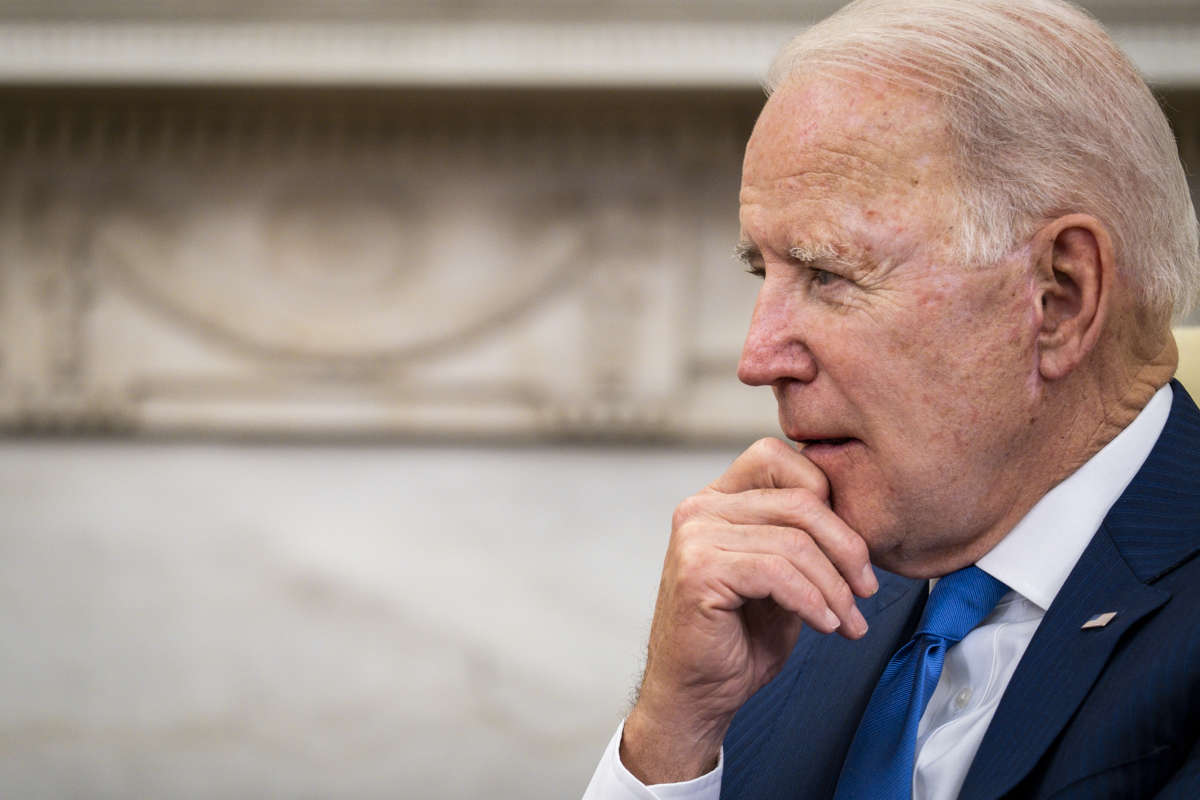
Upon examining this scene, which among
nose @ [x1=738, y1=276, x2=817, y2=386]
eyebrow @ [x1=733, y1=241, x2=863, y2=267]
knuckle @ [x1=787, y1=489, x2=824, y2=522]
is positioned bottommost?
knuckle @ [x1=787, y1=489, x2=824, y2=522]

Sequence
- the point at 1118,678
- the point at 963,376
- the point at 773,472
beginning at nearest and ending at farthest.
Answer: the point at 1118,678
the point at 963,376
the point at 773,472

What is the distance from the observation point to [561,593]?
3361mm

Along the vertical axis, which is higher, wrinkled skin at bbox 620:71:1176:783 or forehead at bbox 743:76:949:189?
forehead at bbox 743:76:949:189

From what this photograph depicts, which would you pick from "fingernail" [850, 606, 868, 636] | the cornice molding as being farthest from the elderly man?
the cornice molding

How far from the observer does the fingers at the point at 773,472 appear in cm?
110

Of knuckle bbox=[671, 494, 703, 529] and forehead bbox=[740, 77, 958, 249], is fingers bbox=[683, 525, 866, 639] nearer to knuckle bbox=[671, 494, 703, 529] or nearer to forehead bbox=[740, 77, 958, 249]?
knuckle bbox=[671, 494, 703, 529]

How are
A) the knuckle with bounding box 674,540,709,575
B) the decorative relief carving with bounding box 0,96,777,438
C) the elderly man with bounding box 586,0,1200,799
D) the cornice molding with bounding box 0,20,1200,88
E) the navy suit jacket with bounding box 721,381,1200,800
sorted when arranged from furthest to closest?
the decorative relief carving with bounding box 0,96,777,438 → the cornice molding with bounding box 0,20,1200,88 → the knuckle with bounding box 674,540,709,575 → the elderly man with bounding box 586,0,1200,799 → the navy suit jacket with bounding box 721,381,1200,800

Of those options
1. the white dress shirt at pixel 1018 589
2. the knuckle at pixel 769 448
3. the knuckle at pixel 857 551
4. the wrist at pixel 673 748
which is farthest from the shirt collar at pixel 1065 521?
the wrist at pixel 673 748

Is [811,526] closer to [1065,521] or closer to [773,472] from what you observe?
[773,472]

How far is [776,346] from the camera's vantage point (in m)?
1.07

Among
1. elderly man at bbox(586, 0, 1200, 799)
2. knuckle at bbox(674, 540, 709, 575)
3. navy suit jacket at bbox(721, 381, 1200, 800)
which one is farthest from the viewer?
knuckle at bbox(674, 540, 709, 575)

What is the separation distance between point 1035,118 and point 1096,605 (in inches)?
16.3

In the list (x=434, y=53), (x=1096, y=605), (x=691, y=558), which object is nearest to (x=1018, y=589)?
(x=1096, y=605)

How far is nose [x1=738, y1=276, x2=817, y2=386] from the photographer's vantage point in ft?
3.50
